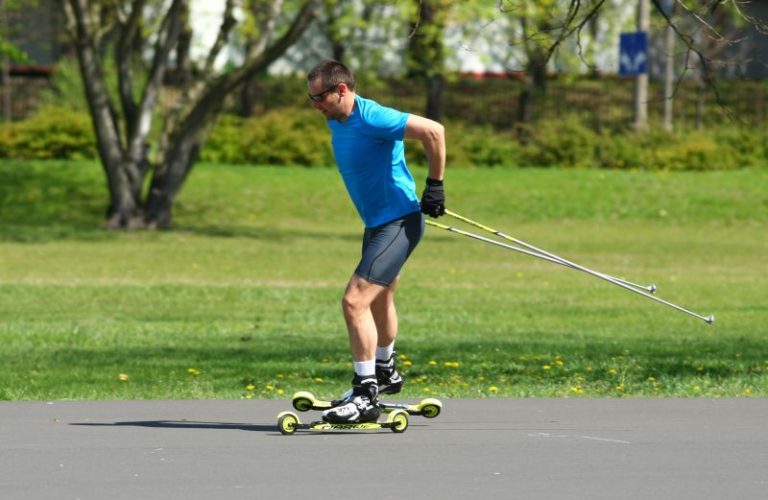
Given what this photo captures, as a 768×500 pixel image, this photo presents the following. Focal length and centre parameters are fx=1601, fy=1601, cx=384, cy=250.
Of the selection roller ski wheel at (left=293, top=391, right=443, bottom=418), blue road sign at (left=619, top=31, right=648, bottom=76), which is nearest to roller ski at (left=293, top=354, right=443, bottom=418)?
roller ski wheel at (left=293, top=391, right=443, bottom=418)

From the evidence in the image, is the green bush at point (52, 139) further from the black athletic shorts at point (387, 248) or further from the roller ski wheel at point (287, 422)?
the roller ski wheel at point (287, 422)

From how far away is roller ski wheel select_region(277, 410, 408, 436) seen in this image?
26.3ft

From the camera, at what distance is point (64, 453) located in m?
7.46

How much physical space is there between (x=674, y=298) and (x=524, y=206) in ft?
47.3

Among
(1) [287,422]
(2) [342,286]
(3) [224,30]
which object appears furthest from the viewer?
(3) [224,30]

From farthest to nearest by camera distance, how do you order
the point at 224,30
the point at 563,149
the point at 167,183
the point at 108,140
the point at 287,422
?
the point at 563,149 < the point at 167,183 < the point at 108,140 < the point at 224,30 < the point at 287,422

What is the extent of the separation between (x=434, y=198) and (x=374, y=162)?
0.38m

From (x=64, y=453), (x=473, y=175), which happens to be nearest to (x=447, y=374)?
(x=64, y=453)

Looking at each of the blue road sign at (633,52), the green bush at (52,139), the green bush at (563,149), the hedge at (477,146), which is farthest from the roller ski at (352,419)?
the green bush at (563,149)

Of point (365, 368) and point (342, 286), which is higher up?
point (365, 368)

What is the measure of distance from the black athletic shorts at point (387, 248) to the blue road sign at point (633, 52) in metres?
27.9

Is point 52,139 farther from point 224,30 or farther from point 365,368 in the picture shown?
point 365,368

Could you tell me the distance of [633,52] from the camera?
36094 mm

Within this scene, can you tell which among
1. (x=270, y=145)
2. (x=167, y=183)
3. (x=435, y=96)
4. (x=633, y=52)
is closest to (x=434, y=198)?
(x=167, y=183)
